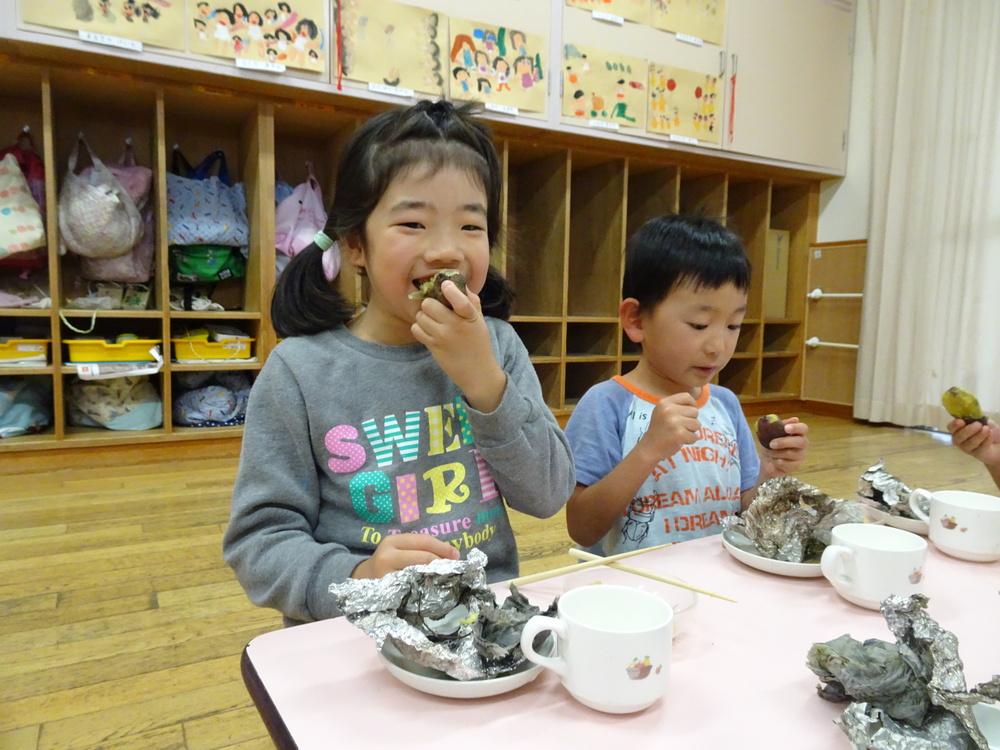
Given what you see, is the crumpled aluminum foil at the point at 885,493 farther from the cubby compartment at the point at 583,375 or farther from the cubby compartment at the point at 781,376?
the cubby compartment at the point at 781,376

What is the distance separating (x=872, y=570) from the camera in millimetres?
553

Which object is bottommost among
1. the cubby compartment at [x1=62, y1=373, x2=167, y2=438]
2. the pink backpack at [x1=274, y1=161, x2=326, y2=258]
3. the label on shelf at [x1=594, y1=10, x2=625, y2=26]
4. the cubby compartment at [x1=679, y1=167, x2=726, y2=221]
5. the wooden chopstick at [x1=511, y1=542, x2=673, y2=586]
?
the cubby compartment at [x1=62, y1=373, x2=167, y2=438]

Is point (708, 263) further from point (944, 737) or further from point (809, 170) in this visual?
point (809, 170)

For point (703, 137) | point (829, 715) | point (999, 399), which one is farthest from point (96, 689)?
point (999, 399)

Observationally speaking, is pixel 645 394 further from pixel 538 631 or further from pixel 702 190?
pixel 702 190

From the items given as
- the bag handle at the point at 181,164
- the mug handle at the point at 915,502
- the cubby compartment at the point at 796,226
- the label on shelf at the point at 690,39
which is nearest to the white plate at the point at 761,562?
the mug handle at the point at 915,502

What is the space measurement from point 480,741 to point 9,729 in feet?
3.49

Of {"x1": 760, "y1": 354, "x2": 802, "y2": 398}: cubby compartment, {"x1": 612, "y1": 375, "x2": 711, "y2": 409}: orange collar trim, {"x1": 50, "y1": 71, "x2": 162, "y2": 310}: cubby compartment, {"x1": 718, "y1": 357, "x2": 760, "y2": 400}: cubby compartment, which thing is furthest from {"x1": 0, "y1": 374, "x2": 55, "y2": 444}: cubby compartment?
{"x1": 760, "y1": 354, "x2": 802, "y2": 398}: cubby compartment

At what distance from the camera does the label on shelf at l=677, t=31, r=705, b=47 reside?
3.35 m

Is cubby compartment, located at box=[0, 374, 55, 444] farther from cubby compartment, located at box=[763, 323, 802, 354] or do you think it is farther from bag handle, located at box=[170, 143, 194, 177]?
cubby compartment, located at box=[763, 323, 802, 354]

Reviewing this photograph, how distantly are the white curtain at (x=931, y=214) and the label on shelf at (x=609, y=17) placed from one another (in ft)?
5.56

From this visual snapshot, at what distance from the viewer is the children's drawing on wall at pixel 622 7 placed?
10.0 feet

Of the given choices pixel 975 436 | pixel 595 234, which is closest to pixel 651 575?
pixel 975 436

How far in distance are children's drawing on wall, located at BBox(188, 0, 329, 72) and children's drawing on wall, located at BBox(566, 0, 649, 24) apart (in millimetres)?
1213
